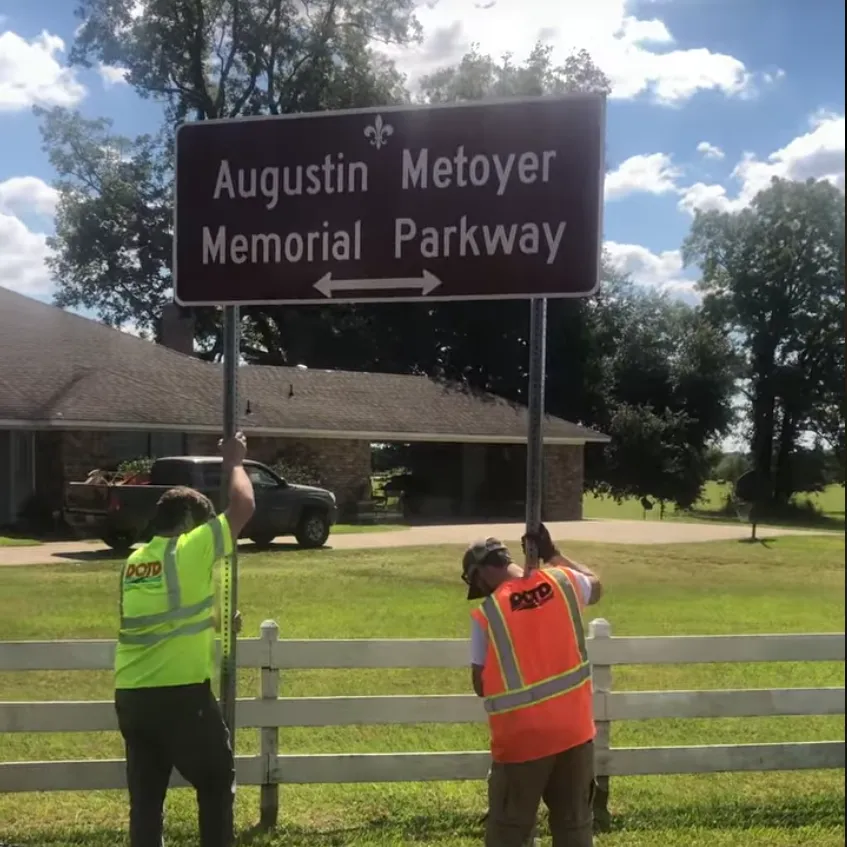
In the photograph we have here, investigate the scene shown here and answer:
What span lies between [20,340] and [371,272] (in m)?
18.5

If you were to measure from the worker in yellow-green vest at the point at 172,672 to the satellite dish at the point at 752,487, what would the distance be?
9.37m

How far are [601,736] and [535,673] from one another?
1.93m

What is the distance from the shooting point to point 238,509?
3.76 m

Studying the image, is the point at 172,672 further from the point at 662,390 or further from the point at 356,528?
the point at 356,528

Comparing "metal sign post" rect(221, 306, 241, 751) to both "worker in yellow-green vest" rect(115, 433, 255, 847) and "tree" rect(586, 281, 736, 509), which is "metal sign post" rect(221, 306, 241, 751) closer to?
"worker in yellow-green vest" rect(115, 433, 255, 847)

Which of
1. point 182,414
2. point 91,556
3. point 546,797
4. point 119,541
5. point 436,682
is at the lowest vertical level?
point 436,682

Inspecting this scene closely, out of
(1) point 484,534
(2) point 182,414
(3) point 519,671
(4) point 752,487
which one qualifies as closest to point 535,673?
(3) point 519,671

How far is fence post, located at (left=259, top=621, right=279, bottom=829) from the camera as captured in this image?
15.7 ft

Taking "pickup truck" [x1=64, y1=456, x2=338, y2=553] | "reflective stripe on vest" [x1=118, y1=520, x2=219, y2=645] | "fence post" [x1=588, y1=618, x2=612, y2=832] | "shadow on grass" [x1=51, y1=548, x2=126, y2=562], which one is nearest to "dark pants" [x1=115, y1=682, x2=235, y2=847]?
"reflective stripe on vest" [x1=118, y1=520, x2=219, y2=645]

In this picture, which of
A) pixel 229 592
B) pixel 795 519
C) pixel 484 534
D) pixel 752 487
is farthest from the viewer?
pixel 795 519

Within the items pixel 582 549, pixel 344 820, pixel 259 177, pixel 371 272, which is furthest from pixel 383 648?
pixel 582 549

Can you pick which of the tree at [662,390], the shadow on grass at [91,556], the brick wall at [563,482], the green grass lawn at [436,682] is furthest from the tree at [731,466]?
the shadow on grass at [91,556]

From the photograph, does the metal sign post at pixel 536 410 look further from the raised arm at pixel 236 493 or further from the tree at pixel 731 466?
the tree at pixel 731 466

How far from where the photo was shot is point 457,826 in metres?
4.81
